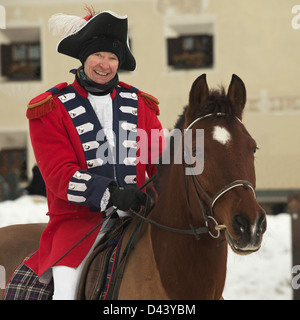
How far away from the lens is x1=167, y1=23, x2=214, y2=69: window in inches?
594

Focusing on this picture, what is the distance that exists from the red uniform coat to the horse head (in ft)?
1.97

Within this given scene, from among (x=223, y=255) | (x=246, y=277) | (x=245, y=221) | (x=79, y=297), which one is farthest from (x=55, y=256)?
(x=246, y=277)

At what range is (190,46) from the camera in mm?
15523

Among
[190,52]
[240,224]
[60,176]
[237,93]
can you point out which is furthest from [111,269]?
[190,52]

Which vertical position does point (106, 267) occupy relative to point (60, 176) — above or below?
below

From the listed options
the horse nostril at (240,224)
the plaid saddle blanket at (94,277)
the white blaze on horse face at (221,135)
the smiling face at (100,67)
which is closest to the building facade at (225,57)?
the smiling face at (100,67)

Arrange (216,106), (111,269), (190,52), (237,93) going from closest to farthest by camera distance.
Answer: (216,106), (237,93), (111,269), (190,52)

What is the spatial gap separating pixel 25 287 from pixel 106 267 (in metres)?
0.65

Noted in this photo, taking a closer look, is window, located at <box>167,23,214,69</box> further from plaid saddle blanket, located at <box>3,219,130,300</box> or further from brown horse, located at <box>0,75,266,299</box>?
brown horse, located at <box>0,75,266,299</box>

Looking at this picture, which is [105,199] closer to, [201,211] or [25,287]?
[201,211]

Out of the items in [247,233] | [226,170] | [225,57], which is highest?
[225,57]

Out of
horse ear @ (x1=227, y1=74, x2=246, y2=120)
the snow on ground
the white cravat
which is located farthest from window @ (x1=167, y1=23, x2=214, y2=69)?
horse ear @ (x1=227, y1=74, x2=246, y2=120)

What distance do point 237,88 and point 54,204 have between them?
1.21 metres

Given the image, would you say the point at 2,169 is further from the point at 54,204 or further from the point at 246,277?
the point at 54,204
